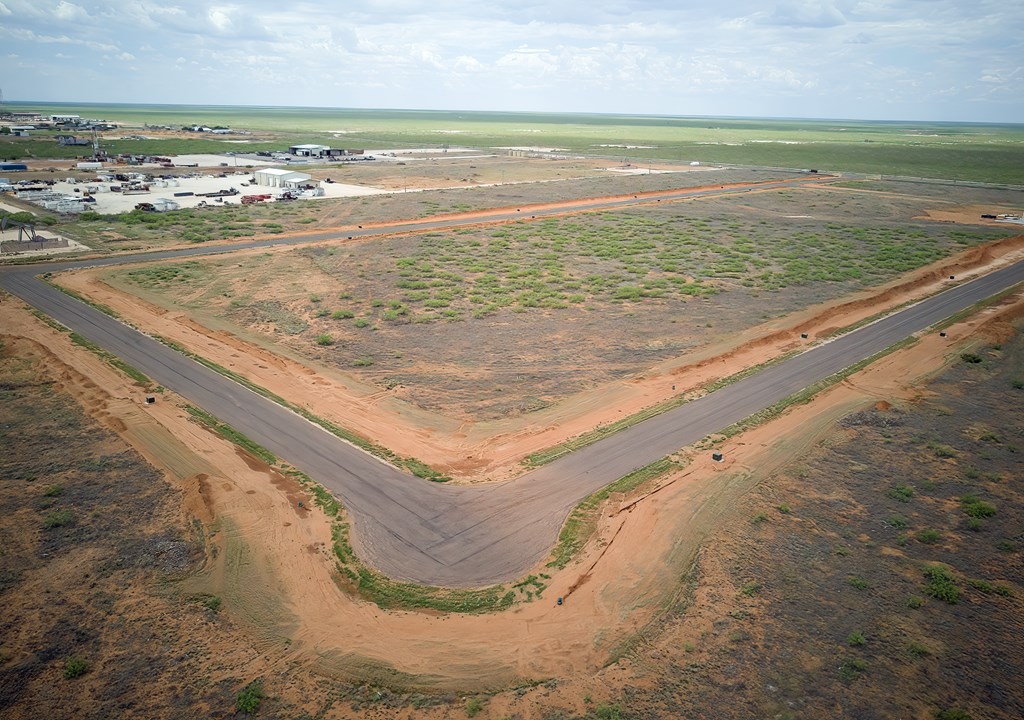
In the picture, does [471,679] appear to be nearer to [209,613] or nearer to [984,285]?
[209,613]

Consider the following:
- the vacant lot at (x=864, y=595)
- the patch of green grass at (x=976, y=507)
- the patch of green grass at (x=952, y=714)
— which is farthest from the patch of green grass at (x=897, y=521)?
the patch of green grass at (x=952, y=714)

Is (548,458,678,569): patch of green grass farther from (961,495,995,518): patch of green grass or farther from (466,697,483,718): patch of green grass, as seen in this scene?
Result: (961,495,995,518): patch of green grass

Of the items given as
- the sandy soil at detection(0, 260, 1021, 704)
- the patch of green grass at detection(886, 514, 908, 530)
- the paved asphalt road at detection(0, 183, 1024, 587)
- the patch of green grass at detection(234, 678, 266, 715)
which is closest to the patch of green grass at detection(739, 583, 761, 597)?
the sandy soil at detection(0, 260, 1021, 704)

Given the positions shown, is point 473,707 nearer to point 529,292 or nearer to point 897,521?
point 897,521

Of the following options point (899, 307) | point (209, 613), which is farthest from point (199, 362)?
point (899, 307)

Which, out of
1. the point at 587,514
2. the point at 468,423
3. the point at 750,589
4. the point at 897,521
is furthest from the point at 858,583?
the point at 468,423
